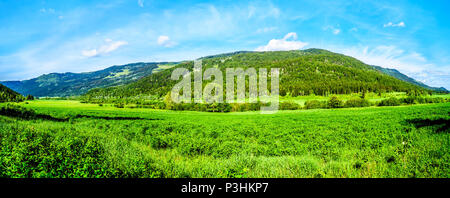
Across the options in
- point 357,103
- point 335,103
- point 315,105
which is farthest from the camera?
point 315,105

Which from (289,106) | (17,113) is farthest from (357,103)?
(17,113)

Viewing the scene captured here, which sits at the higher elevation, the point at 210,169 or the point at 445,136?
the point at 445,136

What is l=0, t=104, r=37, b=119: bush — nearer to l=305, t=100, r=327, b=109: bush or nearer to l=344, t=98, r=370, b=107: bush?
l=305, t=100, r=327, b=109: bush

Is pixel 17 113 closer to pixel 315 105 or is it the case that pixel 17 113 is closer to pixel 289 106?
pixel 289 106

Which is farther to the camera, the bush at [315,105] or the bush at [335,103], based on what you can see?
the bush at [315,105]

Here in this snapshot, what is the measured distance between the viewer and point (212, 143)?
10695 millimetres

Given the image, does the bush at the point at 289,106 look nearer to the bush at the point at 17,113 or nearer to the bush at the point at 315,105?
the bush at the point at 315,105

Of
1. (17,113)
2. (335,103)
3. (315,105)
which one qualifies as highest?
(335,103)

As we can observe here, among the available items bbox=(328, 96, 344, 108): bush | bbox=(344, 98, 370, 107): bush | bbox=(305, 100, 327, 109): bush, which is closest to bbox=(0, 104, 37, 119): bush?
bbox=(305, 100, 327, 109): bush

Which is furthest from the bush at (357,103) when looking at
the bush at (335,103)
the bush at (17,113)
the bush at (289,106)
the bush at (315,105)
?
the bush at (17,113)
